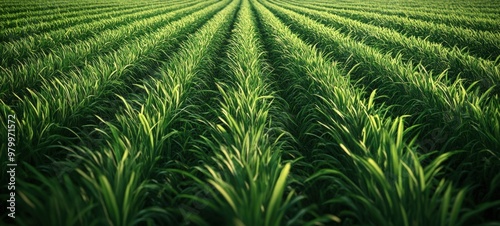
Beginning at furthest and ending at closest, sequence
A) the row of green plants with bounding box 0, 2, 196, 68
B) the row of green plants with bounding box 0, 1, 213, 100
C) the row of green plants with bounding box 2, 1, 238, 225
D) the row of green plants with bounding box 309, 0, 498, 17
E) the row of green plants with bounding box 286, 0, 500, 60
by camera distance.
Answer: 1. the row of green plants with bounding box 309, 0, 498, 17
2. the row of green plants with bounding box 286, 0, 500, 60
3. the row of green plants with bounding box 0, 2, 196, 68
4. the row of green plants with bounding box 0, 1, 213, 100
5. the row of green plants with bounding box 2, 1, 238, 225

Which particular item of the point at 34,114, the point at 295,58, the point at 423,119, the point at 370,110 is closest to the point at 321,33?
the point at 295,58

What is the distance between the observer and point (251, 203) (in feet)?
4.07

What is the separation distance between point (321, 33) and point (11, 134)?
7310 mm

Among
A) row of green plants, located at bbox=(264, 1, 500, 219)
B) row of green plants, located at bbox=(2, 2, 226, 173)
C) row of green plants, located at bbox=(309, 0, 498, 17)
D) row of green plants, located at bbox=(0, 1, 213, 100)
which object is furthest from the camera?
row of green plants, located at bbox=(309, 0, 498, 17)

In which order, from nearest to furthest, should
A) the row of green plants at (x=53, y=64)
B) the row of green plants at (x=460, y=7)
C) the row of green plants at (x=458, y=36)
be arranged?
the row of green plants at (x=53, y=64) → the row of green plants at (x=458, y=36) → the row of green plants at (x=460, y=7)

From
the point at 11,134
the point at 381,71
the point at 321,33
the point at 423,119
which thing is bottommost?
the point at 11,134

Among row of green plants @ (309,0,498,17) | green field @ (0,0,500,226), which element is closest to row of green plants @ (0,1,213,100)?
green field @ (0,0,500,226)

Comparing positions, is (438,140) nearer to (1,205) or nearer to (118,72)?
(1,205)

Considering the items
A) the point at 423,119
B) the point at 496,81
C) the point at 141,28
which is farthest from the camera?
the point at 141,28

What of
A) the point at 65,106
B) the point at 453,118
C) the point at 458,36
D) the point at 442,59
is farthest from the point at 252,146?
the point at 458,36

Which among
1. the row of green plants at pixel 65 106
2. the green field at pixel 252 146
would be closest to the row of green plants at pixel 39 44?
the green field at pixel 252 146

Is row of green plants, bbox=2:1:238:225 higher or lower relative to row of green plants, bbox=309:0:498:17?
lower

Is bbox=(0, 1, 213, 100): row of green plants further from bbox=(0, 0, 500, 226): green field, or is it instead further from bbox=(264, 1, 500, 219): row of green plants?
bbox=(264, 1, 500, 219): row of green plants

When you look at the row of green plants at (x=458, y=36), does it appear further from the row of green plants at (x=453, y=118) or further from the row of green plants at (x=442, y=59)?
the row of green plants at (x=453, y=118)
